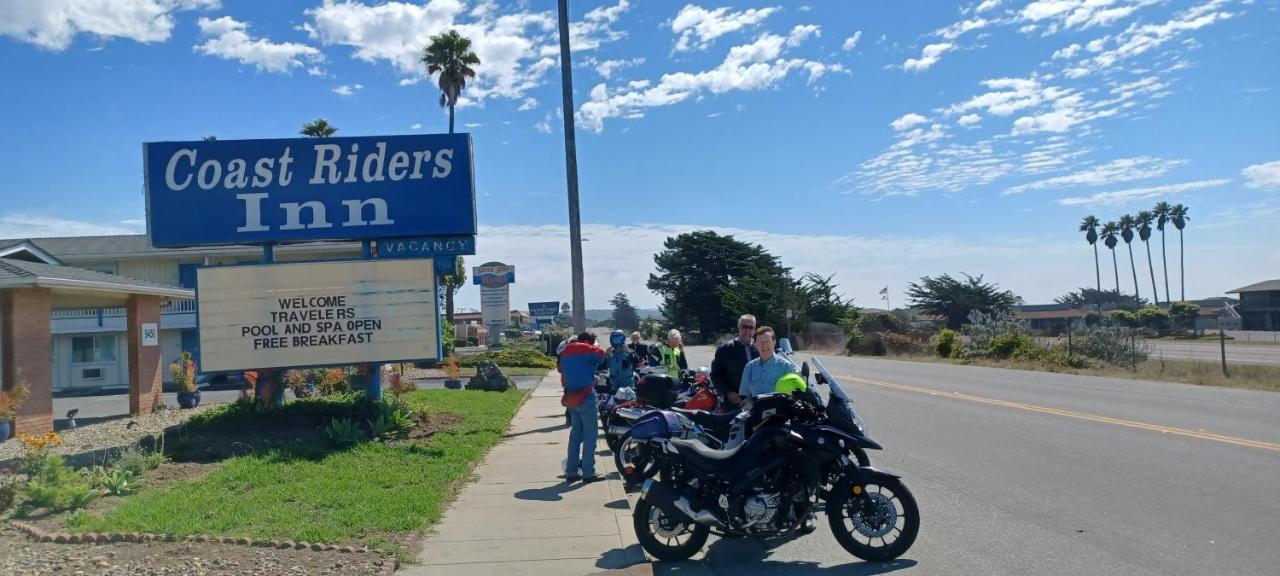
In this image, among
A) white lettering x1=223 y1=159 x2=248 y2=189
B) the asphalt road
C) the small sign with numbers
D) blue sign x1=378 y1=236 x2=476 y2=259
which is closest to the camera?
the asphalt road

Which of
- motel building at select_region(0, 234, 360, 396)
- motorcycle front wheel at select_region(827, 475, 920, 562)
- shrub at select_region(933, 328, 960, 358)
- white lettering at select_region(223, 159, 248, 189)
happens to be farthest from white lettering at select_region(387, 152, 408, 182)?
shrub at select_region(933, 328, 960, 358)

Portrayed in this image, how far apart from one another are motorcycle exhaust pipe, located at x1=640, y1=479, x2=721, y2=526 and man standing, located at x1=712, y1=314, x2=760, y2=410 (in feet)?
9.55

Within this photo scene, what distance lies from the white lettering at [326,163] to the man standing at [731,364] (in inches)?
305

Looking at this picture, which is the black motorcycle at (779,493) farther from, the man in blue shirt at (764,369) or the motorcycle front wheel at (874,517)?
the man in blue shirt at (764,369)

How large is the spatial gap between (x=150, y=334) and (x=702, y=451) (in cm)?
1602

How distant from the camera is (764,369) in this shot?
869cm

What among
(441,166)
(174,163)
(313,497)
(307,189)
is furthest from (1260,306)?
(313,497)

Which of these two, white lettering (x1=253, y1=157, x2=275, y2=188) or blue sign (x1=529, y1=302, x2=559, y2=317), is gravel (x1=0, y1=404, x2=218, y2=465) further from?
blue sign (x1=529, y1=302, x2=559, y2=317)

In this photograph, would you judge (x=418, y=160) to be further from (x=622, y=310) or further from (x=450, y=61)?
(x=622, y=310)

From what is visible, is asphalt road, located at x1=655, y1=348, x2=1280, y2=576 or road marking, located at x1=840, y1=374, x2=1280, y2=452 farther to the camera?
road marking, located at x1=840, y1=374, x2=1280, y2=452

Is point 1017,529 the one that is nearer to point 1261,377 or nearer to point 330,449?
point 330,449

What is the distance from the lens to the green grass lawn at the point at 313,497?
7.39 m

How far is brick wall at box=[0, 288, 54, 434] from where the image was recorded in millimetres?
14867

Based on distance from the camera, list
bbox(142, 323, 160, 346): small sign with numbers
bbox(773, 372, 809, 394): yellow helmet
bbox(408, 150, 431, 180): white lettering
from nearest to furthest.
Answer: bbox(773, 372, 809, 394): yellow helmet
bbox(408, 150, 431, 180): white lettering
bbox(142, 323, 160, 346): small sign with numbers
